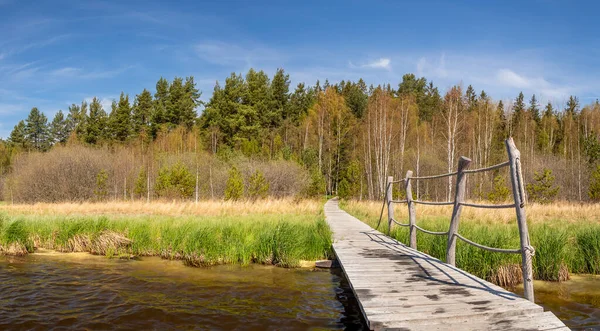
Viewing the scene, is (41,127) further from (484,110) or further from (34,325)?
(34,325)

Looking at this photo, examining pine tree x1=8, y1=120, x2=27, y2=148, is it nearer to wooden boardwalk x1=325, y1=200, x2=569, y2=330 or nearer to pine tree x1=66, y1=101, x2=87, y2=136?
pine tree x1=66, y1=101, x2=87, y2=136

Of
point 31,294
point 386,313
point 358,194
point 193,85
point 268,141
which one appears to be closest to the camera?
point 386,313

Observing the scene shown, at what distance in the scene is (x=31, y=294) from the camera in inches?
261

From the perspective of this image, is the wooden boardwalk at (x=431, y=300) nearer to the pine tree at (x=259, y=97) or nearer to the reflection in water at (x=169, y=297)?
the reflection in water at (x=169, y=297)

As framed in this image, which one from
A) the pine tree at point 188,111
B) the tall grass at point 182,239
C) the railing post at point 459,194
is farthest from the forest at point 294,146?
the railing post at point 459,194

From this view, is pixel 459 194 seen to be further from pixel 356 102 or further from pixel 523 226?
pixel 356 102

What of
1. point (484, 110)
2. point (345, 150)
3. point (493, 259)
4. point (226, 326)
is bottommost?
point (226, 326)

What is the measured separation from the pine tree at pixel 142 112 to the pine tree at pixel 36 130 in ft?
82.6

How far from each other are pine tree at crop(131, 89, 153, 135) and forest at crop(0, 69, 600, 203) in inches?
5.5

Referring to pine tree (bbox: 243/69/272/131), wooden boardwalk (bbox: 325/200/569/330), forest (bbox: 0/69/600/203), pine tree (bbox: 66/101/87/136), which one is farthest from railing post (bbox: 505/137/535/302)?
pine tree (bbox: 66/101/87/136)

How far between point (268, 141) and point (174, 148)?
34.2 ft

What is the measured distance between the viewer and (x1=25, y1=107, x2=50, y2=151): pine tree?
65438mm

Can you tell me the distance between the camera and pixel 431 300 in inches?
Answer: 153

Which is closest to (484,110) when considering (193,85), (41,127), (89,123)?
(193,85)
